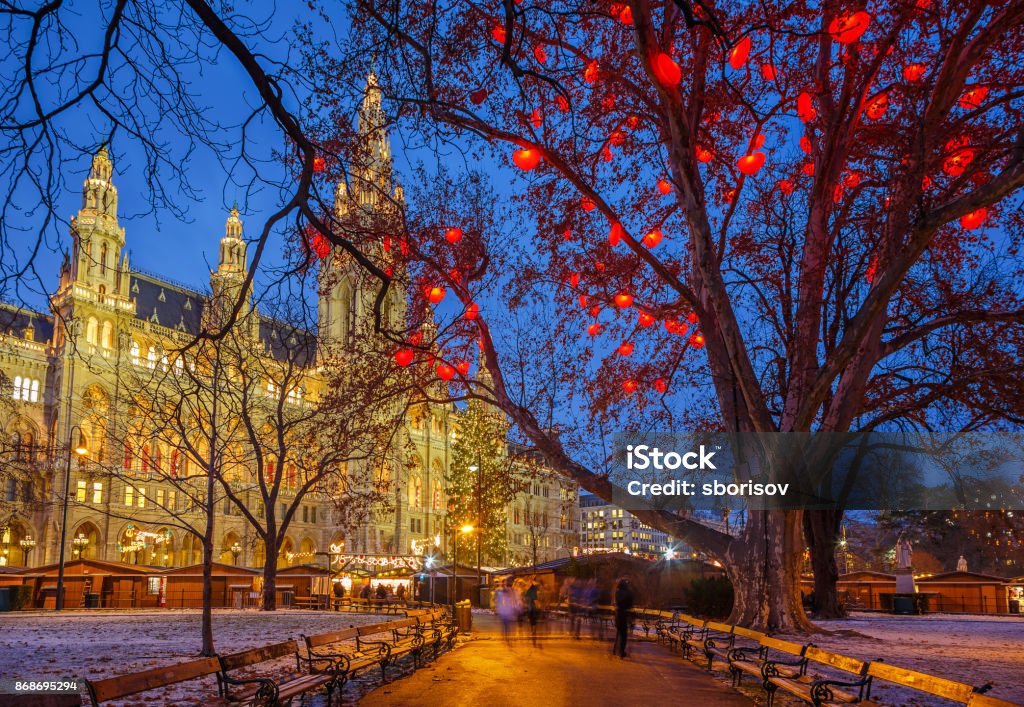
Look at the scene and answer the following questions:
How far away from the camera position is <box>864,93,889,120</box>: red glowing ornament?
17.0 m

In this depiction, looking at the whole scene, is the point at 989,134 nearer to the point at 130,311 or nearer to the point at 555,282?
the point at 555,282

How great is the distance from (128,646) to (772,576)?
40.4 ft

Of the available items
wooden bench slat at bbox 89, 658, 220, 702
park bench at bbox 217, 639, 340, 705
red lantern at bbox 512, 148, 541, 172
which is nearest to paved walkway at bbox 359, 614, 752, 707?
park bench at bbox 217, 639, 340, 705

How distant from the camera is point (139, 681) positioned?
20.8 feet

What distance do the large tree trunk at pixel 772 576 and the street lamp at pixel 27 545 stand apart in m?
54.6

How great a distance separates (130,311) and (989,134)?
67.7m

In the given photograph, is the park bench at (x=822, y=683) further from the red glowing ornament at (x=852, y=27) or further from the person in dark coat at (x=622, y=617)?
the red glowing ornament at (x=852, y=27)

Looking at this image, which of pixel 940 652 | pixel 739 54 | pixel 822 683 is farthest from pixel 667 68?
pixel 940 652

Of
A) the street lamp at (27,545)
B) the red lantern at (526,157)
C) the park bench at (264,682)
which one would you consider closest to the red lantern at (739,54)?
the red lantern at (526,157)

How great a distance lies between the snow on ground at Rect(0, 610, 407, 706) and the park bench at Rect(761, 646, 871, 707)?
514 centimetres

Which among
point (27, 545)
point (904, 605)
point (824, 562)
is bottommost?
point (904, 605)

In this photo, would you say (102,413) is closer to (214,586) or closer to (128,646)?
(214,586)

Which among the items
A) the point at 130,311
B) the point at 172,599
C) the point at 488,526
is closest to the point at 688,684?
the point at 172,599

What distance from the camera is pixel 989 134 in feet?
56.9
